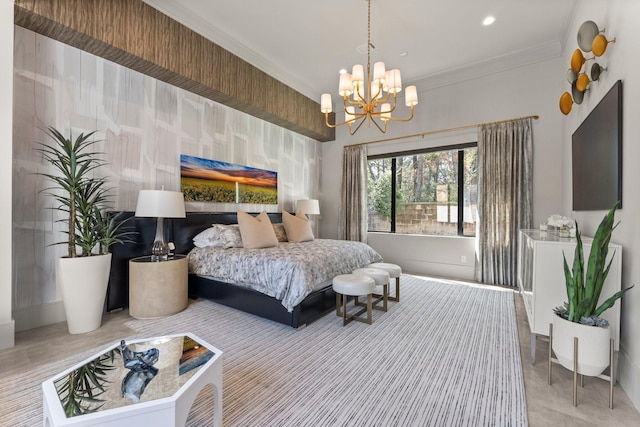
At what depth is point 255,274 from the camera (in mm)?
2805

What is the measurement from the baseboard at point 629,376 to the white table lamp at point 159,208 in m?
3.75

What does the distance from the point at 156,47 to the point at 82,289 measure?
8.38 feet

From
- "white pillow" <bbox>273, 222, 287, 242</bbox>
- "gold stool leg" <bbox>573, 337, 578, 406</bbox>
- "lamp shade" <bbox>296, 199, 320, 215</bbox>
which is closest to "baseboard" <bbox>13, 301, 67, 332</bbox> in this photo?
"white pillow" <bbox>273, 222, 287, 242</bbox>

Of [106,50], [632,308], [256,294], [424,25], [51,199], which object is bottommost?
[256,294]

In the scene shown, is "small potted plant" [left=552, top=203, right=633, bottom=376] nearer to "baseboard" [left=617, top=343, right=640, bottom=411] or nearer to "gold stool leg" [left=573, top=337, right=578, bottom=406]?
"gold stool leg" [left=573, top=337, right=578, bottom=406]

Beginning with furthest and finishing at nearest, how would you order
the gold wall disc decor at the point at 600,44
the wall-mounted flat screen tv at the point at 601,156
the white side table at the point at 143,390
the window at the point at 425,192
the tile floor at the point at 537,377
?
1. the window at the point at 425,192
2. the gold wall disc decor at the point at 600,44
3. the wall-mounted flat screen tv at the point at 601,156
4. the tile floor at the point at 537,377
5. the white side table at the point at 143,390

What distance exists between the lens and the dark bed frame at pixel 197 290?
2.65 meters

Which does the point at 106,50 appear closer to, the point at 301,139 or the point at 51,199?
the point at 51,199

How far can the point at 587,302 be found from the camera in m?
1.67

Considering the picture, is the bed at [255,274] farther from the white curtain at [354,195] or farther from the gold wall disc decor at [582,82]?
the gold wall disc decor at [582,82]

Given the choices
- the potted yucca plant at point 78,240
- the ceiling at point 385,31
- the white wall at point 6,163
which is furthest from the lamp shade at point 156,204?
the ceiling at point 385,31

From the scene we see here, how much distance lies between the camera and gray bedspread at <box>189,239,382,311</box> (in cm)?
256

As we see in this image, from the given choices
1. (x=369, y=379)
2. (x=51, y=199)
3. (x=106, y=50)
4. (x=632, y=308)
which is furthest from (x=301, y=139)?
(x=632, y=308)

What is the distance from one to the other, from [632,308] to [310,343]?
214cm
